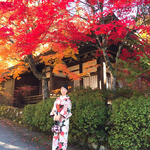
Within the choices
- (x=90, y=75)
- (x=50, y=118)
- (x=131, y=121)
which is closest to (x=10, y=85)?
(x=90, y=75)

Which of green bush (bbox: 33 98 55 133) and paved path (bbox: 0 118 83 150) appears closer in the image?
paved path (bbox: 0 118 83 150)

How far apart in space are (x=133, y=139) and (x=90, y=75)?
20.9 feet

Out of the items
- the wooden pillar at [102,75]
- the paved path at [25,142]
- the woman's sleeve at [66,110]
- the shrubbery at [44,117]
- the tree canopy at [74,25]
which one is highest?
the tree canopy at [74,25]

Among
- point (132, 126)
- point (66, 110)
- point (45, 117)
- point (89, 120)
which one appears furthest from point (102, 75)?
point (66, 110)

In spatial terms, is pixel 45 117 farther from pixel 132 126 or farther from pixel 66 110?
pixel 132 126

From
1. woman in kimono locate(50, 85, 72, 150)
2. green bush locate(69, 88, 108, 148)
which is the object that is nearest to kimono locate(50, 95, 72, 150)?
woman in kimono locate(50, 85, 72, 150)

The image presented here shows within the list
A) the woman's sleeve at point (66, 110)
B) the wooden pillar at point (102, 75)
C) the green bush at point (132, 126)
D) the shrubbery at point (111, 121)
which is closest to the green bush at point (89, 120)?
the shrubbery at point (111, 121)

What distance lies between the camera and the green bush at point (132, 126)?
11.3ft

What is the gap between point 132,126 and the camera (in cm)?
354

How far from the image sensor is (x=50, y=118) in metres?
5.23

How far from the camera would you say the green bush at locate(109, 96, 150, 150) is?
345 cm

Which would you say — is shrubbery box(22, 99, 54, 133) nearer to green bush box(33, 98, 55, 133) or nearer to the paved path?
green bush box(33, 98, 55, 133)

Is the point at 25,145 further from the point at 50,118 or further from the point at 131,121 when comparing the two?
the point at 131,121

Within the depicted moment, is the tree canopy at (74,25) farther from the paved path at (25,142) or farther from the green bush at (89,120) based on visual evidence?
the paved path at (25,142)
